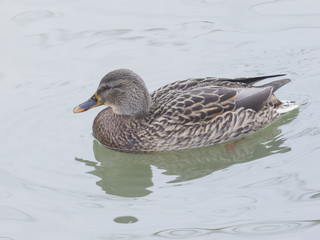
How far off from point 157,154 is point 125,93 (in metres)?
0.90

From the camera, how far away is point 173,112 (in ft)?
28.9

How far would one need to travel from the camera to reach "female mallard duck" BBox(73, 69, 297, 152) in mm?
8812

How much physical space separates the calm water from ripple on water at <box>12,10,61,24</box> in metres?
0.02

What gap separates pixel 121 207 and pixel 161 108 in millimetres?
1871

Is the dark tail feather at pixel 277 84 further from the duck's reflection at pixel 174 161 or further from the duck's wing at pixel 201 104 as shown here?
the duck's reflection at pixel 174 161

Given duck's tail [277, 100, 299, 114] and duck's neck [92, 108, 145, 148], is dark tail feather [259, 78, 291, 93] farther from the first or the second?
duck's neck [92, 108, 145, 148]

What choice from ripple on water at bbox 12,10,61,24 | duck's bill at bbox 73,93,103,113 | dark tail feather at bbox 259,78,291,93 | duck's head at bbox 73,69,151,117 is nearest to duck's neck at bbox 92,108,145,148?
duck's head at bbox 73,69,151,117

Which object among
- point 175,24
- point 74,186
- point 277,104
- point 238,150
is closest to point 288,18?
point 175,24

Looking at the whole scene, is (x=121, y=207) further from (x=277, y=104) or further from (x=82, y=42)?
(x=82, y=42)

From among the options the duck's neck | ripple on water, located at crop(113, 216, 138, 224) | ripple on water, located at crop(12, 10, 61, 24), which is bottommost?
ripple on water, located at crop(113, 216, 138, 224)

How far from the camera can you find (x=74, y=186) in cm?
796

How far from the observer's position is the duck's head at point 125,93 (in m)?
8.95

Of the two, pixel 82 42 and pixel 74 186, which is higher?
pixel 82 42

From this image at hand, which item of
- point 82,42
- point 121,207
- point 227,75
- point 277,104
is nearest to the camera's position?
point 121,207
